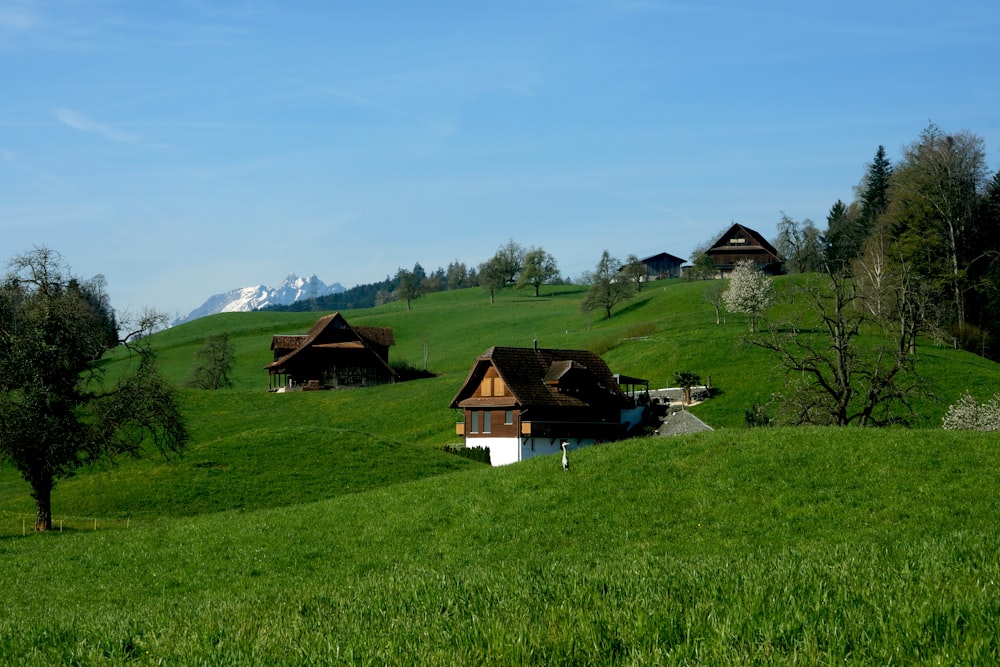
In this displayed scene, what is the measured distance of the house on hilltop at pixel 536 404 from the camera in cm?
6806

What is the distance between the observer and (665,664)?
8.84 meters

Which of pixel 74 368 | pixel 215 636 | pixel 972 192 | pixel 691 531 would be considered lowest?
pixel 691 531

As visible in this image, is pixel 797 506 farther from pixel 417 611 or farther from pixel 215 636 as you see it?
pixel 215 636

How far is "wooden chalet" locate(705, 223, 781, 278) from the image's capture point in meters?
161

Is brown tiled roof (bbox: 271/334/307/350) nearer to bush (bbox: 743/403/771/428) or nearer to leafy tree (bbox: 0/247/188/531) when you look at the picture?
bush (bbox: 743/403/771/428)

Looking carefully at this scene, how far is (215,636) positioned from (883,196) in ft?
468

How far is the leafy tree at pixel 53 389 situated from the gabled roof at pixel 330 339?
70.1m

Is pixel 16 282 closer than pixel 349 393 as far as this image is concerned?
Yes

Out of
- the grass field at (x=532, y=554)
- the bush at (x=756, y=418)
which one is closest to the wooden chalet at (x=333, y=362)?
the grass field at (x=532, y=554)

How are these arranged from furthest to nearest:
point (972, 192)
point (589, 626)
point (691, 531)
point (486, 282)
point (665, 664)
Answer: point (486, 282) → point (972, 192) → point (691, 531) → point (589, 626) → point (665, 664)

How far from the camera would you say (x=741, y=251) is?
162 metres

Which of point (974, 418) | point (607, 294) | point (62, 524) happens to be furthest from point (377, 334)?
point (974, 418)

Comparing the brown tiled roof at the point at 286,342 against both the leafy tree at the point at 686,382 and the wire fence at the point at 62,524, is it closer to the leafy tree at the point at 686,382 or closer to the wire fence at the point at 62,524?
the leafy tree at the point at 686,382

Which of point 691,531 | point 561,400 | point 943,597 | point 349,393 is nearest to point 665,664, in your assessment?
point 943,597
